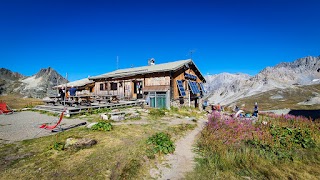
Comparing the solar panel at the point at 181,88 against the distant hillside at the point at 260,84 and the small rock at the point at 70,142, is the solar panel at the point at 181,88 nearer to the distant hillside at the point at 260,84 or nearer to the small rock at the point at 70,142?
the small rock at the point at 70,142

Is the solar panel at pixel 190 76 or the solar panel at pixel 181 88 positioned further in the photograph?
the solar panel at pixel 190 76

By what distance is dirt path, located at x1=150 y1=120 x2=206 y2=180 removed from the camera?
5.34 m

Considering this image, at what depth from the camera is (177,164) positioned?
241 inches

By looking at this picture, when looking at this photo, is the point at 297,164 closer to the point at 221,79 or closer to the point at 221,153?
the point at 221,153

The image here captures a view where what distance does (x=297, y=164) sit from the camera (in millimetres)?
6410

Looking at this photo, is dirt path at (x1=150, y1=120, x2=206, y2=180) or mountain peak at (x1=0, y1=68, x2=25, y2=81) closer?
dirt path at (x1=150, y1=120, x2=206, y2=180)

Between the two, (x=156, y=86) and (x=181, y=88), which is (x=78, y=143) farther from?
(x=181, y=88)

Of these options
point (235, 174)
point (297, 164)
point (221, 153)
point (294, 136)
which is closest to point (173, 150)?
point (221, 153)

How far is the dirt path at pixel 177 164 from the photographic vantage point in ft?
17.5

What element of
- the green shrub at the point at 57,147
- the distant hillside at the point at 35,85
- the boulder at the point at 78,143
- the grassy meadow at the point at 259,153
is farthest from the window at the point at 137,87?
the distant hillside at the point at 35,85

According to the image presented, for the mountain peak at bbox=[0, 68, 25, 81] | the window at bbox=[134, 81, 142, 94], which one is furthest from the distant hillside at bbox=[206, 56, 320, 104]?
the mountain peak at bbox=[0, 68, 25, 81]

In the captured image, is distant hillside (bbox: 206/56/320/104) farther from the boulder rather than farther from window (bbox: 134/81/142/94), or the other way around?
the boulder

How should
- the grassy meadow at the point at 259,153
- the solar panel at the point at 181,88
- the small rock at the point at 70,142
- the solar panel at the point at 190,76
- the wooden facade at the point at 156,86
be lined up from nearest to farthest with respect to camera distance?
1. the grassy meadow at the point at 259,153
2. the small rock at the point at 70,142
3. the wooden facade at the point at 156,86
4. the solar panel at the point at 181,88
5. the solar panel at the point at 190,76

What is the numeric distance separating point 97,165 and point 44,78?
73.4 m
